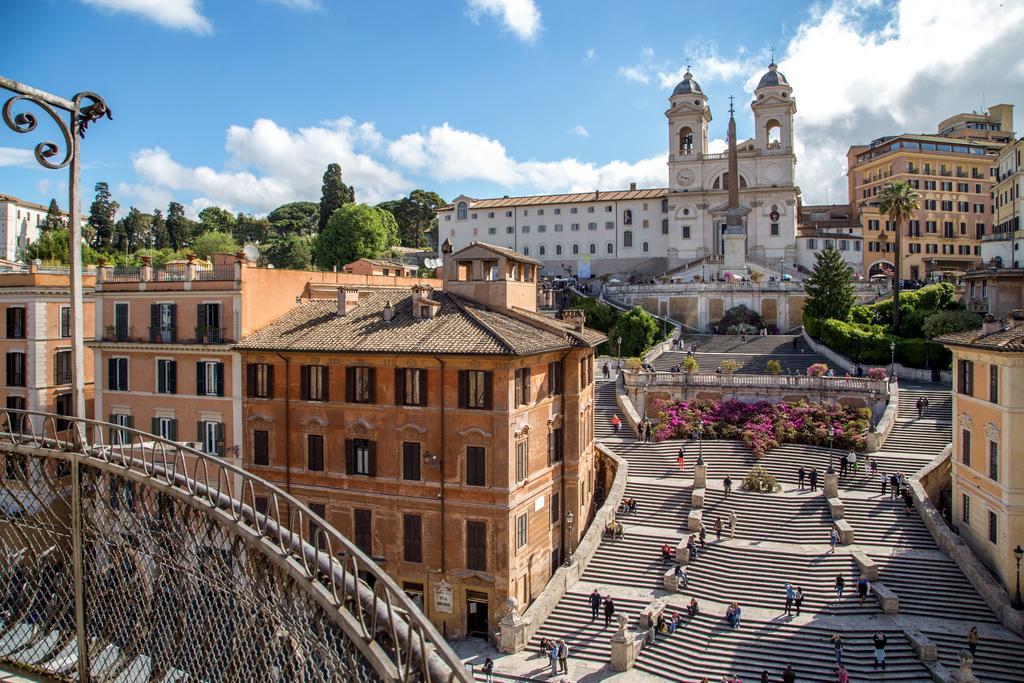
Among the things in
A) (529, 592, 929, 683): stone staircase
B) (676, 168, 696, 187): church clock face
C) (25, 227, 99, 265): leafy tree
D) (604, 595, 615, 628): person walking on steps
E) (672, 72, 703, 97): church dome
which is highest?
(672, 72, 703, 97): church dome

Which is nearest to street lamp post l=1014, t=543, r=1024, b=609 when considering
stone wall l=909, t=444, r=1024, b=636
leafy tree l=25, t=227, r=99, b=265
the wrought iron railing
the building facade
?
stone wall l=909, t=444, r=1024, b=636

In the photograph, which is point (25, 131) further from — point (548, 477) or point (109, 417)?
point (109, 417)

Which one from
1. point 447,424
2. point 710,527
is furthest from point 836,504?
point 447,424

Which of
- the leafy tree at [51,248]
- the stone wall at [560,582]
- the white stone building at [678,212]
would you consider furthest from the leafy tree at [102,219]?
the stone wall at [560,582]

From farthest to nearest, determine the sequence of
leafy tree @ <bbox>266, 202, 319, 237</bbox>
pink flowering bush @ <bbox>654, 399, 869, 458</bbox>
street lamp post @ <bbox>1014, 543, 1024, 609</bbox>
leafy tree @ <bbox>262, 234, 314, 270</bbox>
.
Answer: leafy tree @ <bbox>266, 202, 319, 237</bbox>, leafy tree @ <bbox>262, 234, 314, 270</bbox>, pink flowering bush @ <bbox>654, 399, 869, 458</bbox>, street lamp post @ <bbox>1014, 543, 1024, 609</bbox>

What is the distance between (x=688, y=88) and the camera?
4134 inches

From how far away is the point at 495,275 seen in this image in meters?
36.5

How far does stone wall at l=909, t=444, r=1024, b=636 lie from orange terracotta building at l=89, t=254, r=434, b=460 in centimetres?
2865

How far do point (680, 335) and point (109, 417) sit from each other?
5018 centimetres

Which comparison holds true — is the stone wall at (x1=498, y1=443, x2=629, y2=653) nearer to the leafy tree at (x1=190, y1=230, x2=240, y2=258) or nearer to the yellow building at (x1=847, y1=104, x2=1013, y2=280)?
the yellow building at (x1=847, y1=104, x2=1013, y2=280)

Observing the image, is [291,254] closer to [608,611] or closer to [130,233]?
[130,233]

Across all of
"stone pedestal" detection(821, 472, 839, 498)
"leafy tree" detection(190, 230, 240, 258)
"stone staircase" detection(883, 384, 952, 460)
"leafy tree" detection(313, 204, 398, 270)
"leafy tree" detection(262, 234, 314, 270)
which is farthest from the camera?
"leafy tree" detection(190, 230, 240, 258)

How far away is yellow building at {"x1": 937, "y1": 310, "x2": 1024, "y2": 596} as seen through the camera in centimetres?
2944

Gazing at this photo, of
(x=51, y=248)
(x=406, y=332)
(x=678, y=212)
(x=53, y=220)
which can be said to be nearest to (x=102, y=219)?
(x=53, y=220)
